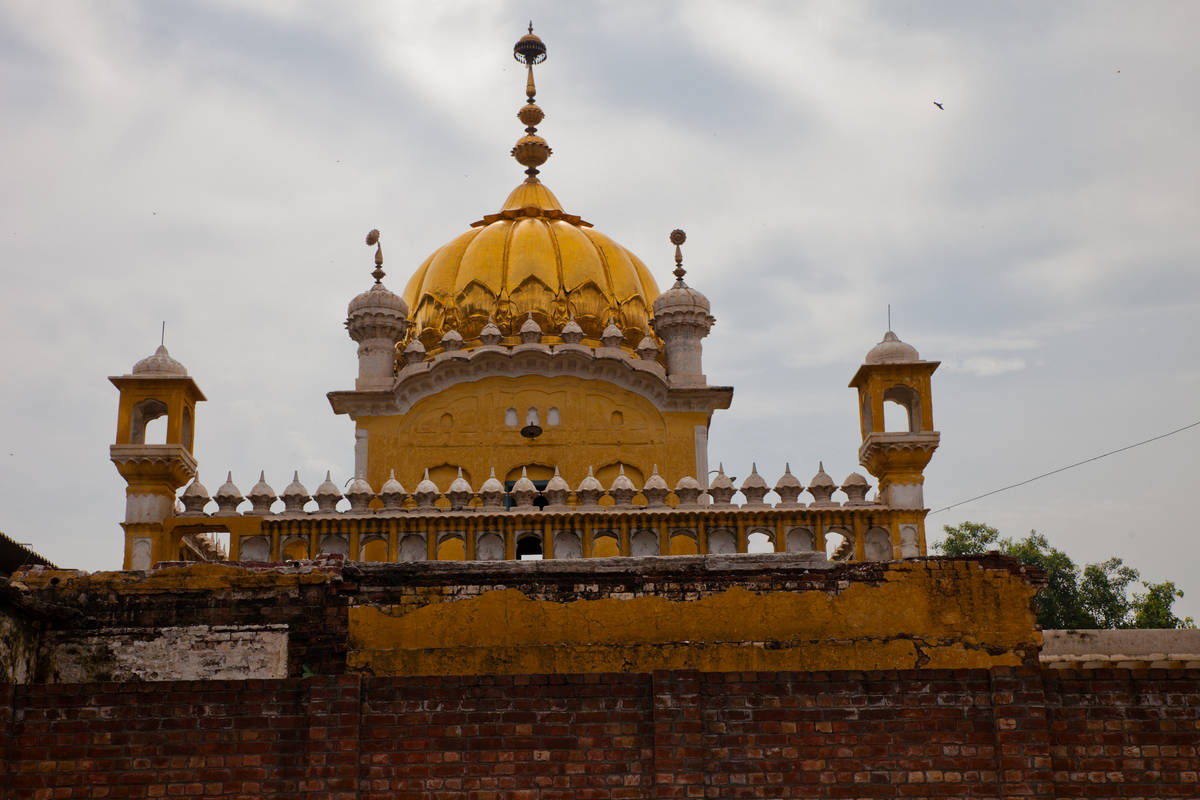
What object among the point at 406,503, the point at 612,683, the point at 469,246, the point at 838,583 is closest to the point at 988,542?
the point at 469,246

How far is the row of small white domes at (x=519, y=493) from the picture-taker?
1609 cm

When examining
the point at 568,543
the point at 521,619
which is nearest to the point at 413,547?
the point at 568,543

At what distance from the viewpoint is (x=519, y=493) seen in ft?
53.8

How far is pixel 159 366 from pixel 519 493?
4519mm

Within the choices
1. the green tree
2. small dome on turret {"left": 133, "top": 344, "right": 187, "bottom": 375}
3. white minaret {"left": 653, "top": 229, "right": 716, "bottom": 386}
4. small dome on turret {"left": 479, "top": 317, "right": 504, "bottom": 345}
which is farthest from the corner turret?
the green tree

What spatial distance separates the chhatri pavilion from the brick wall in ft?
21.7

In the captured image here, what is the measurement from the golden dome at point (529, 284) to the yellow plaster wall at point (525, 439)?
1397mm

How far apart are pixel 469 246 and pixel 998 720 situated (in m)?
14.9

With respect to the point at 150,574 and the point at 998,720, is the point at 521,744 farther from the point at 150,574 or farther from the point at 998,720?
the point at 150,574

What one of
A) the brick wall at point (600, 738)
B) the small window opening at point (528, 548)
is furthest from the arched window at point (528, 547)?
the brick wall at point (600, 738)

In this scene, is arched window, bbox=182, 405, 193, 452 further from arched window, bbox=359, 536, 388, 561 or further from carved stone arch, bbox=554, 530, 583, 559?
carved stone arch, bbox=554, 530, 583, 559

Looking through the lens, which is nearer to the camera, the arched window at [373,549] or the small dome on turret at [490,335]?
the arched window at [373,549]

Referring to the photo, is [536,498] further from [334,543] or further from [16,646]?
[16,646]

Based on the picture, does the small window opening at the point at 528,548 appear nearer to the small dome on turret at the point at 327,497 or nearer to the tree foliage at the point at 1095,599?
the small dome on turret at the point at 327,497
